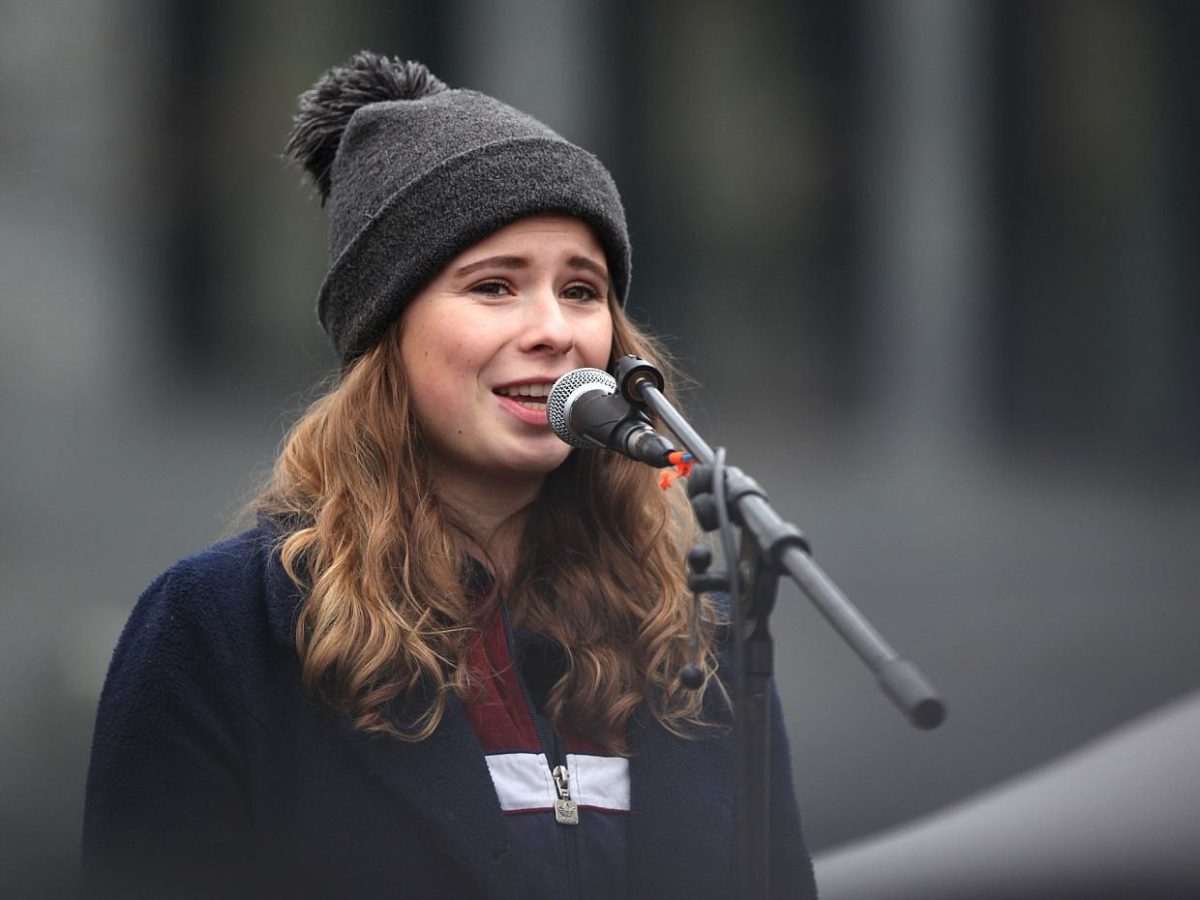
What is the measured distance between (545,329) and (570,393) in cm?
23

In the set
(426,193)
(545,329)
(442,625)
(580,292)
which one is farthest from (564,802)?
(426,193)

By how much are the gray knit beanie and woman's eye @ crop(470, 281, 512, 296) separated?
6cm

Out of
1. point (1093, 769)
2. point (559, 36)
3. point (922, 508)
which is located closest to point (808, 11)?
point (559, 36)

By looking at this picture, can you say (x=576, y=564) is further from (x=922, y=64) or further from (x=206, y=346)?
(x=922, y=64)

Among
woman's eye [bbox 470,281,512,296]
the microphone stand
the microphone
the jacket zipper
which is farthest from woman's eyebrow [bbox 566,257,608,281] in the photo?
the microphone stand

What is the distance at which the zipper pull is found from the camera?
6.86 feet

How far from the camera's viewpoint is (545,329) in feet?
7.20

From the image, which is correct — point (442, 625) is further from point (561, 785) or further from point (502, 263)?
point (502, 263)

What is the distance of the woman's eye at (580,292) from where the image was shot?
2.33 meters

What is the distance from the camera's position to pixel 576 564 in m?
2.44

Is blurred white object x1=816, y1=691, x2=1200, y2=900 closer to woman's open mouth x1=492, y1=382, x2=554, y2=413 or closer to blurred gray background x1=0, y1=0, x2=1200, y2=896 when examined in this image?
woman's open mouth x1=492, y1=382, x2=554, y2=413

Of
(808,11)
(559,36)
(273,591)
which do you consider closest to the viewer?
(273,591)

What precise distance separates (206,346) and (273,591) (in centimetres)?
512

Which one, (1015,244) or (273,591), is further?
(1015,244)
